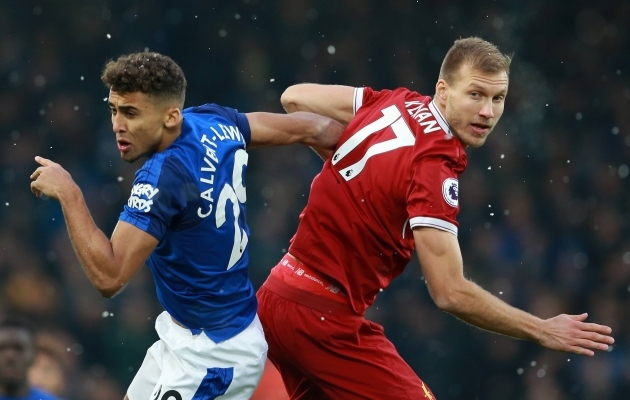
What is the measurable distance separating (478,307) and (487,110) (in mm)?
854

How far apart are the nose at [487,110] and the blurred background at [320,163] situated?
148 inches

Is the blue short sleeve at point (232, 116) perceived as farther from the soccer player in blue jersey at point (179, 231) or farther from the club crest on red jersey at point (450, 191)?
the club crest on red jersey at point (450, 191)

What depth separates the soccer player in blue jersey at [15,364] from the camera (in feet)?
16.5

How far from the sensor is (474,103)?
4309 mm

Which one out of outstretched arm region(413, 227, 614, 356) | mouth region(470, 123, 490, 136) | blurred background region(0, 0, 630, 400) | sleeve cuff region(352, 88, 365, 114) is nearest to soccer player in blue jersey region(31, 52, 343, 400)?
sleeve cuff region(352, 88, 365, 114)

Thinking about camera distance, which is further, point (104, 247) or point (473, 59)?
point (473, 59)

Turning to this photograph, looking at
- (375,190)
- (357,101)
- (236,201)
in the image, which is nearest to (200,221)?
(236,201)

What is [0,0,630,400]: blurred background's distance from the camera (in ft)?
24.4

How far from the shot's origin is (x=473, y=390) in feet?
26.2

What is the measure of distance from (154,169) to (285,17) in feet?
15.9

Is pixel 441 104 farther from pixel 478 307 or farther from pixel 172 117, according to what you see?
pixel 172 117

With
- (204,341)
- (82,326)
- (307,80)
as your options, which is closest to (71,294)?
(82,326)

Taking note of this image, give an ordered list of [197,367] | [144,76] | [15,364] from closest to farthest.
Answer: [144,76], [197,367], [15,364]

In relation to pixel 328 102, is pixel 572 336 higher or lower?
lower
